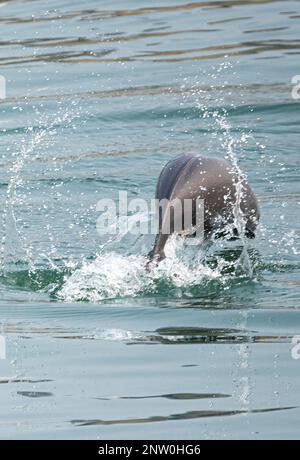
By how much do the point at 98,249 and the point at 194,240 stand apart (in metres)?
0.89

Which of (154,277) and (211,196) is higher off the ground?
(211,196)

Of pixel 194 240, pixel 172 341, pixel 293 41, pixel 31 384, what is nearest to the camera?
pixel 31 384

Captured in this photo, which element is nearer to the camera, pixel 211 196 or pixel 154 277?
pixel 154 277

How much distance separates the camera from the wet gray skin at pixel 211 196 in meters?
8.02

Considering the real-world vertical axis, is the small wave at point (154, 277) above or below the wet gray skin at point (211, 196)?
below

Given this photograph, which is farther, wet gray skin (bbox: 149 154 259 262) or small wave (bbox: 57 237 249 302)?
wet gray skin (bbox: 149 154 259 262)

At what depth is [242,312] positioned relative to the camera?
6949 mm

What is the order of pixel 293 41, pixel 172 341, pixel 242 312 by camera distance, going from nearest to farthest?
pixel 172 341, pixel 242 312, pixel 293 41

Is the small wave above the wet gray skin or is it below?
below

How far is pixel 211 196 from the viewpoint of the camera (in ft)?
26.7

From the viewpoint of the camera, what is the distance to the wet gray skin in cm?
802

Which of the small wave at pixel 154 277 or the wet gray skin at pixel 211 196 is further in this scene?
the wet gray skin at pixel 211 196

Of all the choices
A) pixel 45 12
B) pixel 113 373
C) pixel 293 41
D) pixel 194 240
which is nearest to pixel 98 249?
pixel 194 240

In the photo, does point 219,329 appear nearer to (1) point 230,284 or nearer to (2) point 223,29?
(1) point 230,284
